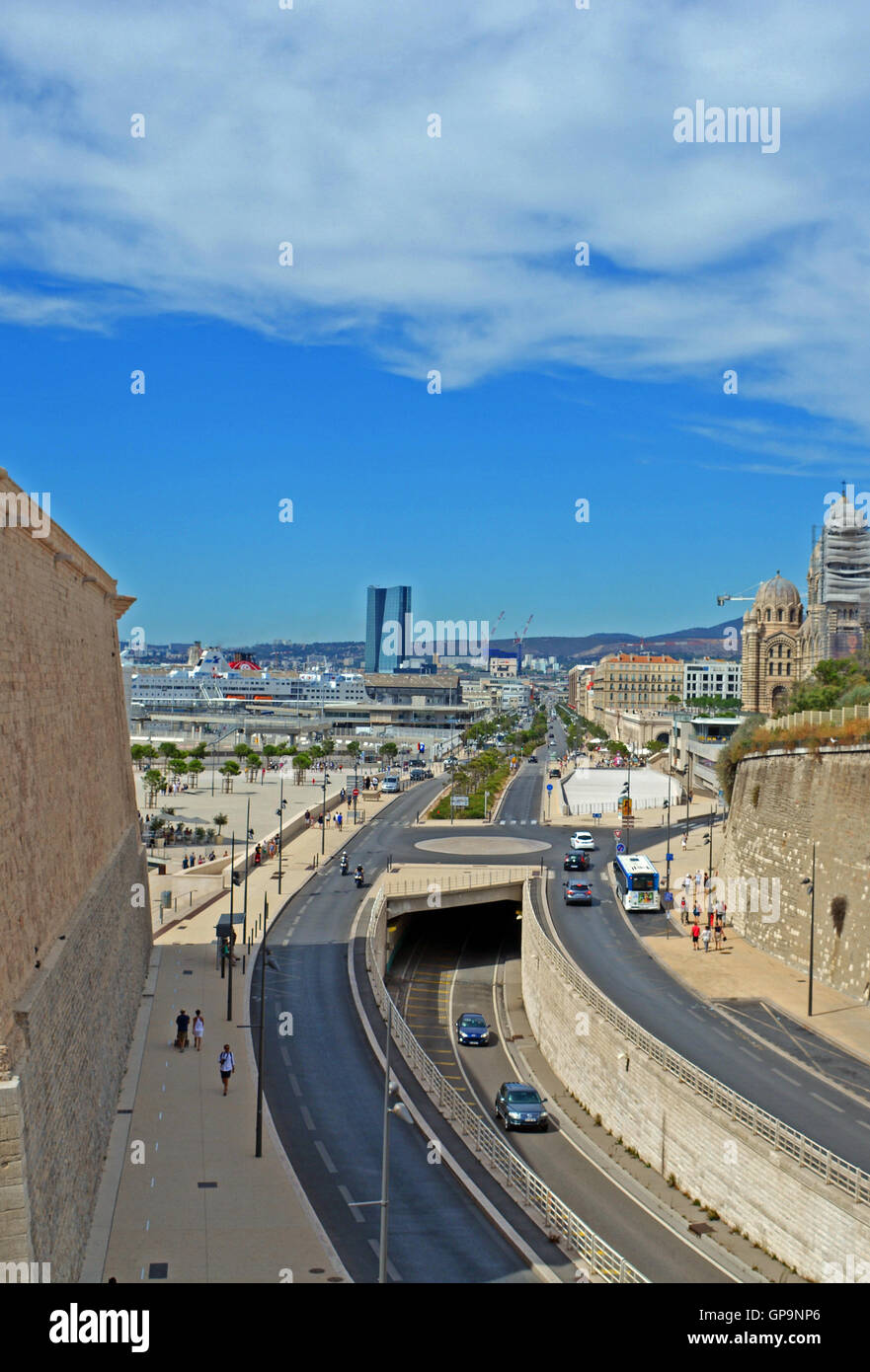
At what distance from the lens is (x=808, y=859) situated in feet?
108

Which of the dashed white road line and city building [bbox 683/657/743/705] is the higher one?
city building [bbox 683/657/743/705]

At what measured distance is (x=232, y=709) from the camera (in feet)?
561

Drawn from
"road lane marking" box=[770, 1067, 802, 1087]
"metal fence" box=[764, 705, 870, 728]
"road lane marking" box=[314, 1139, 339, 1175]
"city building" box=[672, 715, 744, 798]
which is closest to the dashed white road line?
"road lane marking" box=[314, 1139, 339, 1175]

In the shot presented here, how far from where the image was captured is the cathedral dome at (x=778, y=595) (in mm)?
97750

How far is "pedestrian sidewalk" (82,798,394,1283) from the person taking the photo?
1524cm

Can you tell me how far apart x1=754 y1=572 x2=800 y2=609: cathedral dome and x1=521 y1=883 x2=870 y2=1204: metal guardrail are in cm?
7537

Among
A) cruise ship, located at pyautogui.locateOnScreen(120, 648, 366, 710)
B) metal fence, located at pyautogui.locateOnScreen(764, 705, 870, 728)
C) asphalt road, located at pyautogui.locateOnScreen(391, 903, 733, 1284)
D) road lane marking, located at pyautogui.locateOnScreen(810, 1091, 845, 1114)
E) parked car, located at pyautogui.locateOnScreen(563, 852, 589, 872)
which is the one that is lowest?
Answer: asphalt road, located at pyautogui.locateOnScreen(391, 903, 733, 1284)

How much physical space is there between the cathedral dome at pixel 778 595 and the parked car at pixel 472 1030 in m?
71.5

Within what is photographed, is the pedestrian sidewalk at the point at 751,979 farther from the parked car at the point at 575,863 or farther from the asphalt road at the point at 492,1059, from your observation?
the parked car at the point at 575,863

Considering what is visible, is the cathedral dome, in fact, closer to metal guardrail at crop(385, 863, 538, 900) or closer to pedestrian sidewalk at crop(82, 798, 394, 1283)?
metal guardrail at crop(385, 863, 538, 900)

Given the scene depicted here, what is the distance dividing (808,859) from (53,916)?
2359cm
